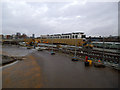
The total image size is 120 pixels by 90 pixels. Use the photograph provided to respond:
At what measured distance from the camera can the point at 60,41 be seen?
4166 centimetres

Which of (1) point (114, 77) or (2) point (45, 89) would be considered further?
(1) point (114, 77)

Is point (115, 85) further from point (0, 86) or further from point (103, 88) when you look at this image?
point (0, 86)

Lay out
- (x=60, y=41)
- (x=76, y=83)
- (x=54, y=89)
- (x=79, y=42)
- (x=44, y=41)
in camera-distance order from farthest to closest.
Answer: (x=44, y=41) < (x=60, y=41) < (x=79, y=42) < (x=76, y=83) < (x=54, y=89)

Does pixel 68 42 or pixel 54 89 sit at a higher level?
pixel 68 42

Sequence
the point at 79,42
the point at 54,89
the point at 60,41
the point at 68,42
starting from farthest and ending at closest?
the point at 60,41
the point at 68,42
the point at 79,42
the point at 54,89

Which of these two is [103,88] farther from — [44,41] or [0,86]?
[44,41]

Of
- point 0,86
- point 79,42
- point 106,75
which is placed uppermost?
point 79,42

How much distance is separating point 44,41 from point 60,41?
15.5 m

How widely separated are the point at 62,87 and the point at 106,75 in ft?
17.4

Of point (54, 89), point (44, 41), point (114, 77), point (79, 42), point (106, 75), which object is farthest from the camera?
point (44, 41)

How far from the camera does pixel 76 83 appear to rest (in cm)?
687

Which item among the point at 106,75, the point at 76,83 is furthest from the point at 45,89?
the point at 106,75

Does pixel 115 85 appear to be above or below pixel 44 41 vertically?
below

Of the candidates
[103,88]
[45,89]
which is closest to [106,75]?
→ [103,88]
